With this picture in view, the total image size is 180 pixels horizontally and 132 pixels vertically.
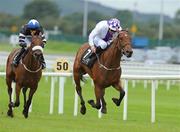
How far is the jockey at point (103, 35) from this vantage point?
13.3m

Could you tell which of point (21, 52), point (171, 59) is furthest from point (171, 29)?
point (21, 52)

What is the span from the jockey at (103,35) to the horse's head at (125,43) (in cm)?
60

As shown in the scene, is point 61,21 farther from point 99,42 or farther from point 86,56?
point 99,42

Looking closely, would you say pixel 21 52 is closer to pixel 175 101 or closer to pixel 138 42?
pixel 175 101

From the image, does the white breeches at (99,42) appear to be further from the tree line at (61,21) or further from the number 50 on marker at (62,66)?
the tree line at (61,21)

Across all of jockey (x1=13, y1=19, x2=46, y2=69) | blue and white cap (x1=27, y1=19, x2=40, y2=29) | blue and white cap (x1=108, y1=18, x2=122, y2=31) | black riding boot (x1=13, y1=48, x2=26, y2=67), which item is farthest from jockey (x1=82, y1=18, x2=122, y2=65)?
black riding boot (x1=13, y1=48, x2=26, y2=67)

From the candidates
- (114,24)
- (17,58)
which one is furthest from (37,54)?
(114,24)

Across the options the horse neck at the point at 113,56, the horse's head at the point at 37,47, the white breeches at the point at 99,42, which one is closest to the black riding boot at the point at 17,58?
the horse's head at the point at 37,47

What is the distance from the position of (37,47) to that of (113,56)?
1.39 m

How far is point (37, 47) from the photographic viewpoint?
12.8m

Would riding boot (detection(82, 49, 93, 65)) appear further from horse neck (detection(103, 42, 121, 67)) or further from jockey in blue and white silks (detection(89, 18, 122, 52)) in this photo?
horse neck (detection(103, 42, 121, 67))

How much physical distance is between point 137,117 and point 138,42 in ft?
129

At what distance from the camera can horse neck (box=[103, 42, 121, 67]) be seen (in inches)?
510

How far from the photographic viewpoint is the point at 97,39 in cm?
1351
